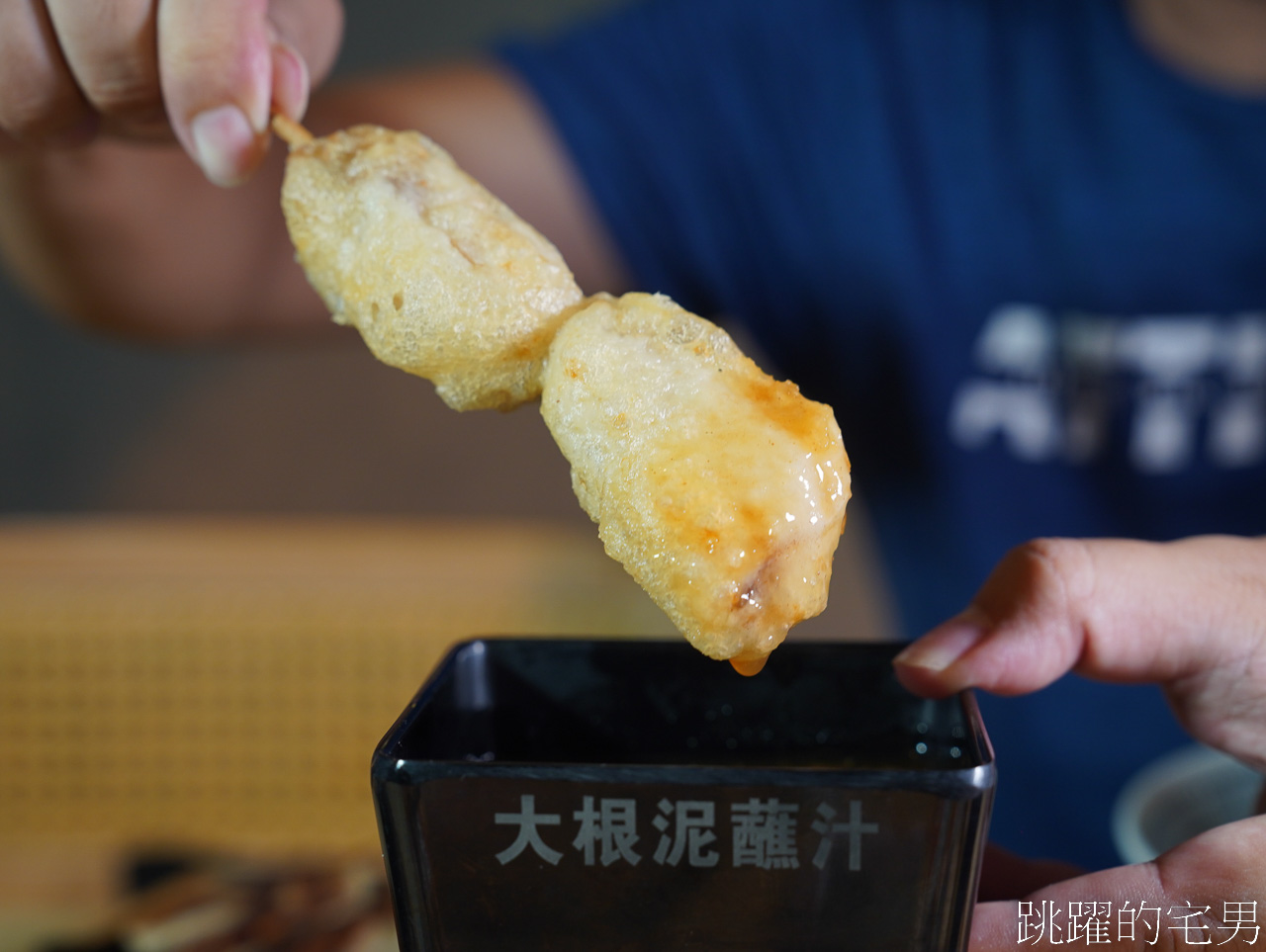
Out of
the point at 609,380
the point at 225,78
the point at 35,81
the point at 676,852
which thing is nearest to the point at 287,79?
the point at 225,78

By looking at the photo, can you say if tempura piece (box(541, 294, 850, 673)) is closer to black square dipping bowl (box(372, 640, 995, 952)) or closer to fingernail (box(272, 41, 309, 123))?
black square dipping bowl (box(372, 640, 995, 952))

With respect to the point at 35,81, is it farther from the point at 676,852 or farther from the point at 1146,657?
the point at 1146,657

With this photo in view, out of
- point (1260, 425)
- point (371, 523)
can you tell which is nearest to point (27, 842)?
point (371, 523)

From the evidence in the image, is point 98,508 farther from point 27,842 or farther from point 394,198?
point 394,198

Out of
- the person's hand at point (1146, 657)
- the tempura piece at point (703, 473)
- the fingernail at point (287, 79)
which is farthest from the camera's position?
the fingernail at point (287, 79)

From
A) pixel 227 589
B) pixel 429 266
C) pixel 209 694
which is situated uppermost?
pixel 429 266

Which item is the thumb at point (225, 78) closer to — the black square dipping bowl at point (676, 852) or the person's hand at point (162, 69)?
the person's hand at point (162, 69)

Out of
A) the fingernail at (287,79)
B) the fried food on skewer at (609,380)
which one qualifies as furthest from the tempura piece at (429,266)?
the fingernail at (287,79)
